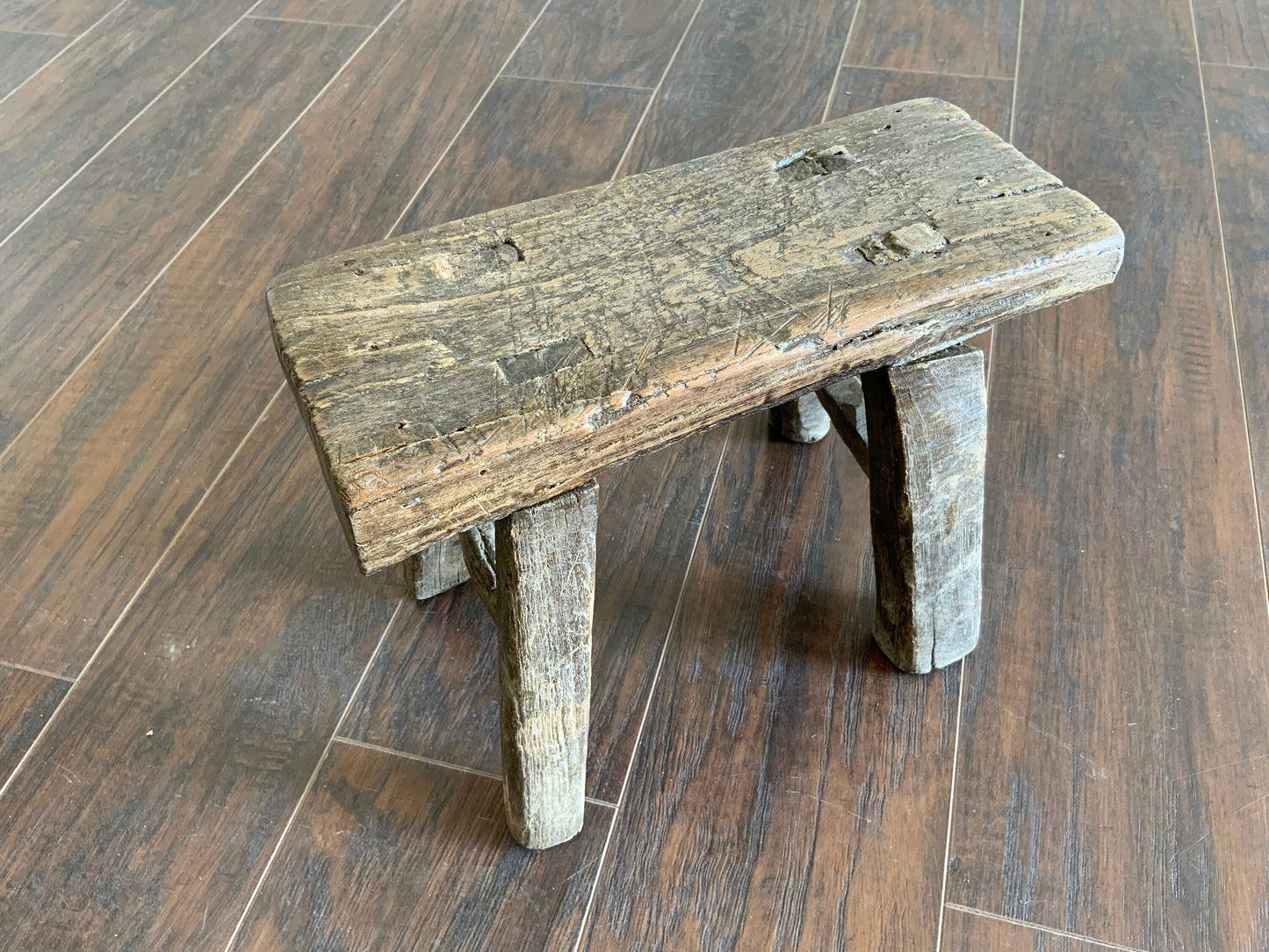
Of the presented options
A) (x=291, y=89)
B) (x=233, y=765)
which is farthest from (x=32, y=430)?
(x=291, y=89)

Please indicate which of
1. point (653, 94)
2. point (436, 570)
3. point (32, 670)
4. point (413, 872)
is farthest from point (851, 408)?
point (653, 94)

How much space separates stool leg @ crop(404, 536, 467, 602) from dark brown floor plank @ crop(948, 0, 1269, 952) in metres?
0.51

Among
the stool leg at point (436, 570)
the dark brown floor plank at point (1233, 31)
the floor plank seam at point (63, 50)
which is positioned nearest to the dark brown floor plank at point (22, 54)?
the floor plank seam at point (63, 50)

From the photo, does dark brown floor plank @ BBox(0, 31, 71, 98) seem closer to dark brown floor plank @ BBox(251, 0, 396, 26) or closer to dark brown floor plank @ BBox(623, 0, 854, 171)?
dark brown floor plank @ BBox(251, 0, 396, 26)

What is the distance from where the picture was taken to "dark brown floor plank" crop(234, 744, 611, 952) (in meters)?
0.83

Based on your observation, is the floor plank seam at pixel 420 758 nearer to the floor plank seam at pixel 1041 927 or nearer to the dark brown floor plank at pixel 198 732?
the dark brown floor plank at pixel 198 732

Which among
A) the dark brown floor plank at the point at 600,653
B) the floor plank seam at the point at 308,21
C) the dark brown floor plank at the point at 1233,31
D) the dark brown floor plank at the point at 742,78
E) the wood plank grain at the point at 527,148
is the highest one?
the floor plank seam at the point at 308,21

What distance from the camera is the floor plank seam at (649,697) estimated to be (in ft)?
2.78

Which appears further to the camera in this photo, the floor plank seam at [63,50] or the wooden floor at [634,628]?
the floor plank seam at [63,50]

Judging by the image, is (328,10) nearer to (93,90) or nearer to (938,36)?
(93,90)

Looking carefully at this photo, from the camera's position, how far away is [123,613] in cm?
105

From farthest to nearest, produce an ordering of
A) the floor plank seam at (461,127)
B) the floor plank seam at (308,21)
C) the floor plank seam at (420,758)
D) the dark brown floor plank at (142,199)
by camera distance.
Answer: the floor plank seam at (308,21), the floor plank seam at (461,127), the dark brown floor plank at (142,199), the floor plank seam at (420,758)

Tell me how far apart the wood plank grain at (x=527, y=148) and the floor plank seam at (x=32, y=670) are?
A: 748mm

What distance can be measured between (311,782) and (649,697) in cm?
31
